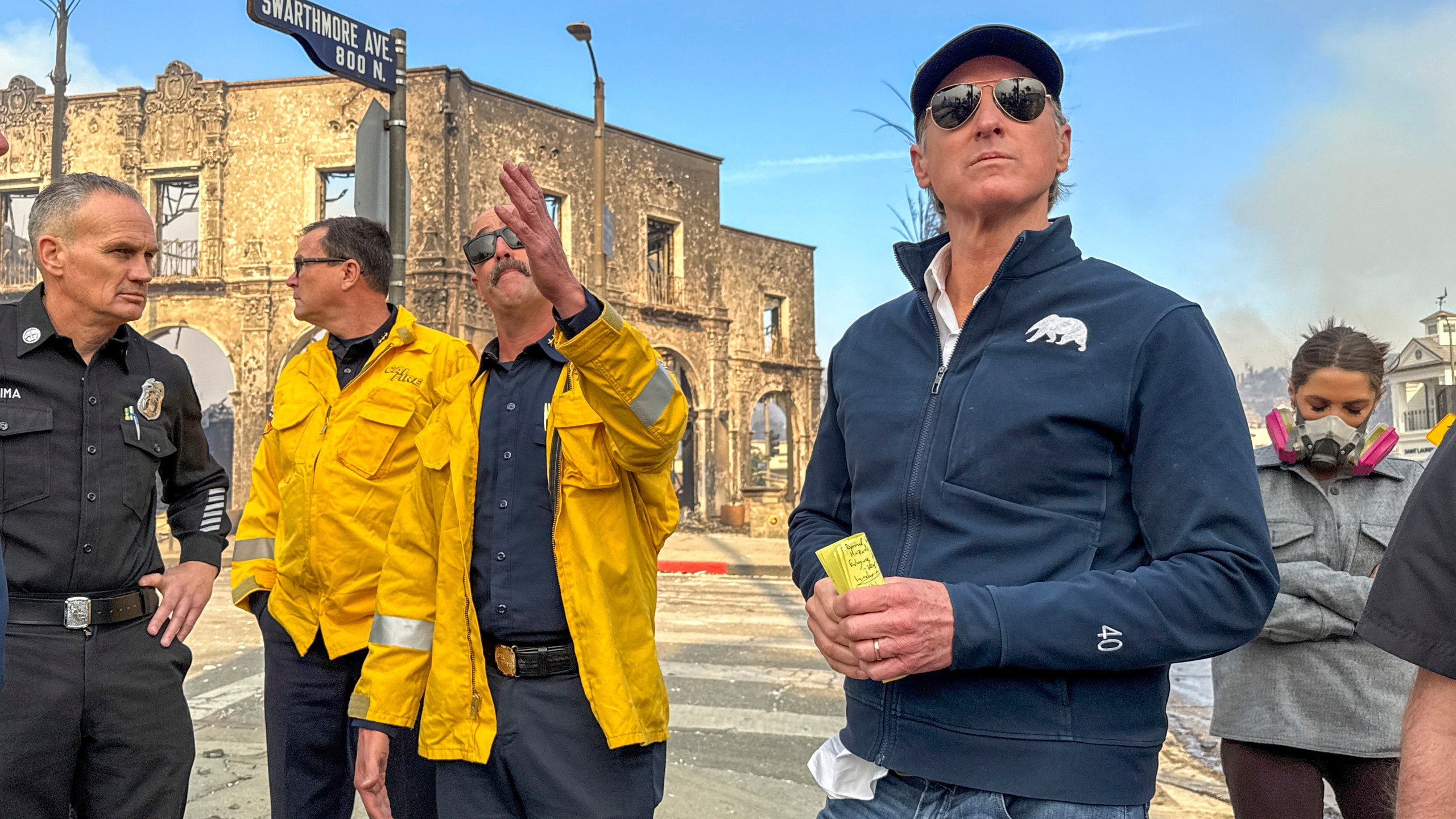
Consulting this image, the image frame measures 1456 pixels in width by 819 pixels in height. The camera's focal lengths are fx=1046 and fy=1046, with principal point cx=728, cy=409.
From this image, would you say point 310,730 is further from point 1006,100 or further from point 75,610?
point 1006,100

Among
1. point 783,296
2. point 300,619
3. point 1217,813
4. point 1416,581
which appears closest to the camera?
point 1416,581

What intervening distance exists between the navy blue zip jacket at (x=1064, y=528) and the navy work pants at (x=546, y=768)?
0.99m

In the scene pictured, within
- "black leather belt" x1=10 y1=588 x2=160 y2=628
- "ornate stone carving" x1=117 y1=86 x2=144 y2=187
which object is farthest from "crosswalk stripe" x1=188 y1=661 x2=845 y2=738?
"ornate stone carving" x1=117 y1=86 x2=144 y2=187

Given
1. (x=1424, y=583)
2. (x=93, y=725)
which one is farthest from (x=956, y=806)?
(x=93, y=725)

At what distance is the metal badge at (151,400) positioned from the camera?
3.22 meters

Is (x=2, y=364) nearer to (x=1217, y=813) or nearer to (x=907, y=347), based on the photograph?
(x=907, y=347)

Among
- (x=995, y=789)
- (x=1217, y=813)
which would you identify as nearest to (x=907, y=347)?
(x=995, y=789)

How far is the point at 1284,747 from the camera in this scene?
115 inches

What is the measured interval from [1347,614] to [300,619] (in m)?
3.17

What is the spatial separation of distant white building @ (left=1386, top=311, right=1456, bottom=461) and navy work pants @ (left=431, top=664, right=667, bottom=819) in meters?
37.7

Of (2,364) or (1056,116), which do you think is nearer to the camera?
(1056,116)

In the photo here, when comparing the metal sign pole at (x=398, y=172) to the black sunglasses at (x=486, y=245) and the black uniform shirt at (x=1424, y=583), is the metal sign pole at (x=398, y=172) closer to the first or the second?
the black sunglasses at (x=486, y=245)

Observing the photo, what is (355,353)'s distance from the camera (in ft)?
12.6

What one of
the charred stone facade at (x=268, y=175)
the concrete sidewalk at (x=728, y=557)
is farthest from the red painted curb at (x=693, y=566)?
the charred stone facade at (x=268, y=175)
